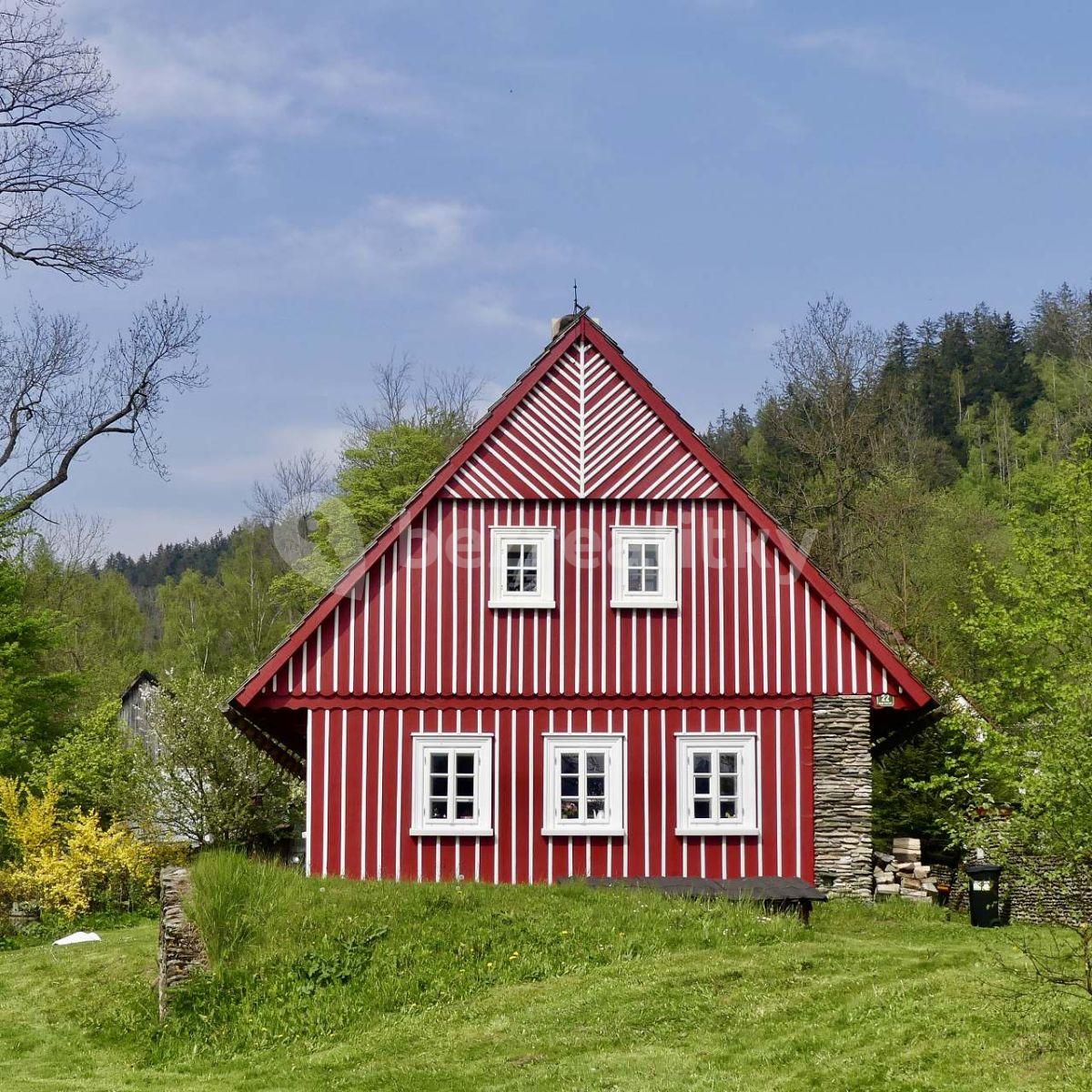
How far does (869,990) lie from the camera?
13.0 meters

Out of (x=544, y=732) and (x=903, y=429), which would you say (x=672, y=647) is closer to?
(x=544, y=732)

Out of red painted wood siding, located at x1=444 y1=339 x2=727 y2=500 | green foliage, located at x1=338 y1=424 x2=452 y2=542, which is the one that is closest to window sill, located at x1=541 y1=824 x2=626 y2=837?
red painted wood siding, located at x1=444 y1=339 x2=727 y2=500

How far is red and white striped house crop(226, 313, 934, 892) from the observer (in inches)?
789

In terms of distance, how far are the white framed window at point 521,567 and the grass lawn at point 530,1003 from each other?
459cm

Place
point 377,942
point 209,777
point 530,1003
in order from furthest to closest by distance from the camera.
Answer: point 209,777
point 377,942
point 530,1003

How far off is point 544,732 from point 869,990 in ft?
26.4

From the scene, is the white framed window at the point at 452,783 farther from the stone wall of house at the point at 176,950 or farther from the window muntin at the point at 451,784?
the stone wall of house at the point at 176,950

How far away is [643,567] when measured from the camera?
2083 centimetres

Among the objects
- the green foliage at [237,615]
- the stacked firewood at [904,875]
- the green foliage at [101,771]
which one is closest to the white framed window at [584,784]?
the stacked firewood at [904,875]

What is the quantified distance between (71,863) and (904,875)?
1565 centimetres

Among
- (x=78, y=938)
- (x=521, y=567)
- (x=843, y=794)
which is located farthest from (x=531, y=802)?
(x=78, y=938)

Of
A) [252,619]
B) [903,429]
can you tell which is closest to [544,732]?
[252,619]

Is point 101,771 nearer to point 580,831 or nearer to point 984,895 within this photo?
point 580,831

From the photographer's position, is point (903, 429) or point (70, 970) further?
point (903, 429)
